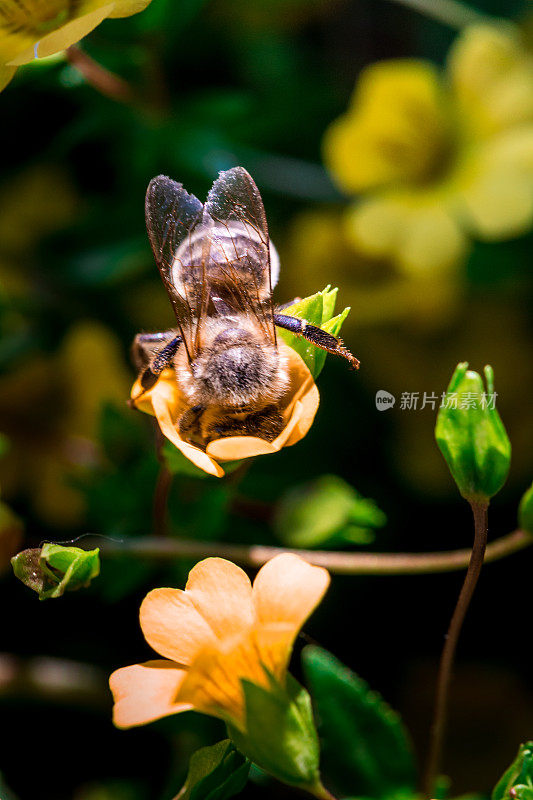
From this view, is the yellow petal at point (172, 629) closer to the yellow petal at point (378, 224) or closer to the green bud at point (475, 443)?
the green bud at point (475, 443)

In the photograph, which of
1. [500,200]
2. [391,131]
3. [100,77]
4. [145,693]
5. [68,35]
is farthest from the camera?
[391,131]

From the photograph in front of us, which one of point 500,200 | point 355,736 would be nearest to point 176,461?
point 355,736

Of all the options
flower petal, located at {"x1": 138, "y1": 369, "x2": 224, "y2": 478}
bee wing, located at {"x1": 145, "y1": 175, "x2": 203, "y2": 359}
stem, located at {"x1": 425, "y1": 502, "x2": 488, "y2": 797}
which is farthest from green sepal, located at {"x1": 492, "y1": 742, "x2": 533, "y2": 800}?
bee wing, located at {"x1": 145, "y1": 175, "x2": 203, "y2": 359}

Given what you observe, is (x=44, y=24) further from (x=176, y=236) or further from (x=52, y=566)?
(x=52, y=566)

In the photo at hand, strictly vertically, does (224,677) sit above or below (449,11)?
below

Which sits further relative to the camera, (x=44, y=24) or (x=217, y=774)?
(x=44, y=24)

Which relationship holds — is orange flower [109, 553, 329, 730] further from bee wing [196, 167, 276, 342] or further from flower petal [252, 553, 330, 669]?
bee wing [196, 167, 276, 342]

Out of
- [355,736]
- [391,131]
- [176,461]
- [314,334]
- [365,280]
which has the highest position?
[391,131]
